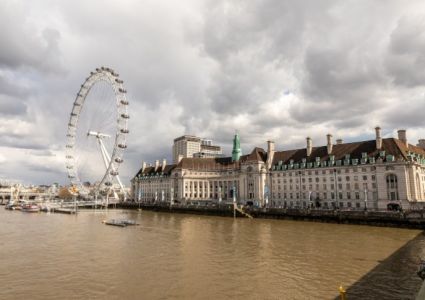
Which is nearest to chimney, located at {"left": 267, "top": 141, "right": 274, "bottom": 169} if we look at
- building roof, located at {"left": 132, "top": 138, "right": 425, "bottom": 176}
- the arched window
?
building roof, located at {"left": 132, "top": 138, "right": 425, "bottom": 176}

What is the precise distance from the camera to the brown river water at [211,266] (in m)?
22.7

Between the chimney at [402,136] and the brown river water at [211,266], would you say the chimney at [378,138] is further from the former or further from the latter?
the brown river water at [211,266]

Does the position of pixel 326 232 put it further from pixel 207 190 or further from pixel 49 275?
pixel 207 190

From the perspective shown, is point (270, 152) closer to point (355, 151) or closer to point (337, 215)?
point (355, 151)

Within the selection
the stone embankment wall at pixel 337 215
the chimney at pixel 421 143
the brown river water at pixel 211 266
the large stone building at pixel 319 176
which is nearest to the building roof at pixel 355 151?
the large stone building at pixel 319 176

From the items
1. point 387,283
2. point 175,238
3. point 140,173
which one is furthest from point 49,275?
point 140,173

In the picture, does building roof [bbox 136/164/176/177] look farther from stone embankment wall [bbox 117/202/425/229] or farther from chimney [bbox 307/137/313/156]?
chimney [bbox 307/137/313/156]

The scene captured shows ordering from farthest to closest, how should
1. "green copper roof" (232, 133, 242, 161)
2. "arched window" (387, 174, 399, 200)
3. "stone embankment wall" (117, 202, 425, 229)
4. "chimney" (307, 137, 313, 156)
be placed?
"green copper roof" (232, 133, 242, 161)
"chimney" (307, 137, 313, 156)
"arched window" (387, 174, 399, 200)
"stone embankment wall" (117, 202, 425, 229)

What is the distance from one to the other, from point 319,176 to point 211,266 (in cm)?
6727

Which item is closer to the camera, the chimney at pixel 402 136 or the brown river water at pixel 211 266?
the brown river water at pixel 211 266

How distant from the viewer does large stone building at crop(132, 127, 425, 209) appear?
7494 centimetres

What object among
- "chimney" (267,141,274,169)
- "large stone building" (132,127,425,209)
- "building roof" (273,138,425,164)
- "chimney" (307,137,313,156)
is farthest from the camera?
"chimney" (267,141,274,169)

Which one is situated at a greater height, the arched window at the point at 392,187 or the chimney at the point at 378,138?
the chimney at the point at 378,138

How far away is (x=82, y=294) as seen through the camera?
2231 cm
